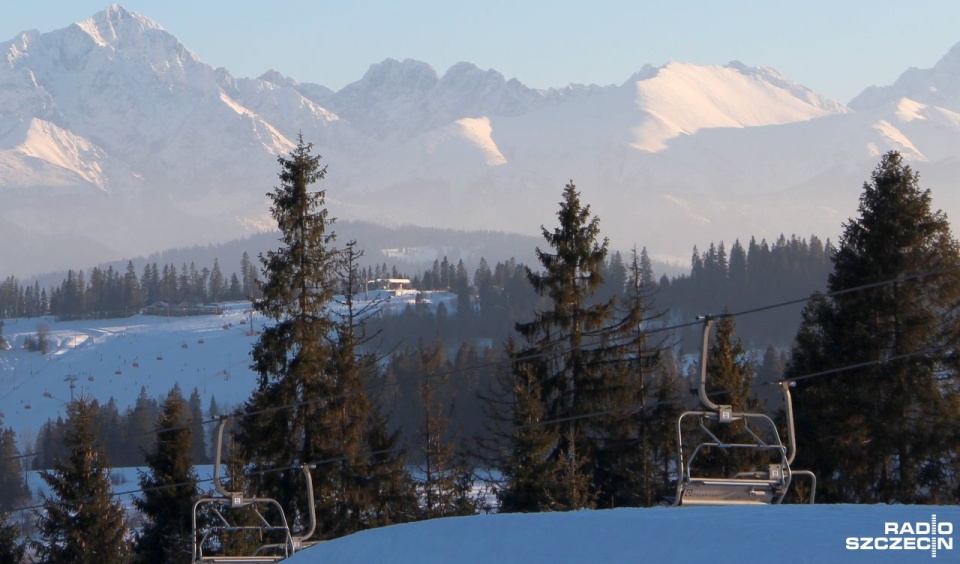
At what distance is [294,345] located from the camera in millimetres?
38312

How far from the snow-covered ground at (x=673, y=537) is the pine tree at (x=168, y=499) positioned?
24.7 meters

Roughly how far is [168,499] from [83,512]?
105 inches

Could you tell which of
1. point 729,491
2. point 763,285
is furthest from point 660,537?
point 763,285

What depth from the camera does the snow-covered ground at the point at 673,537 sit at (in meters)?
11.7

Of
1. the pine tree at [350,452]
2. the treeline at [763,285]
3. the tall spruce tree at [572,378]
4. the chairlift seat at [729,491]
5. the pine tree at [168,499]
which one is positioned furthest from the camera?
the treeline at [763,285]

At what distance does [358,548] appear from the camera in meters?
14.6

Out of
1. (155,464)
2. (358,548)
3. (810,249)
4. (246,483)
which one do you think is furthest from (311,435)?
(810,249)

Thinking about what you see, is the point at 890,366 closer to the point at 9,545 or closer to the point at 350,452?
the point at 350,452

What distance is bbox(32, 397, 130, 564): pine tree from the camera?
37.1 metres

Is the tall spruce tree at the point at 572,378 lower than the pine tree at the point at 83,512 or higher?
higher

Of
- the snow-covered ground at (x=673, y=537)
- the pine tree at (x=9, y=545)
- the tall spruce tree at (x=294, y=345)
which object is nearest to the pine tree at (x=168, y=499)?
the tall spruce tree at (x=294, y=345)

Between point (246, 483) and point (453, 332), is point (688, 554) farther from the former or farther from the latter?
point (453, 332)

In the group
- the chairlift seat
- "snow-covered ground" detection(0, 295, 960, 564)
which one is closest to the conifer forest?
the chairlift seat

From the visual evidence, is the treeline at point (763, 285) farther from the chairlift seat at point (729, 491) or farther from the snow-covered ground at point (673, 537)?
the snow-covered ground at point (673, 537)
